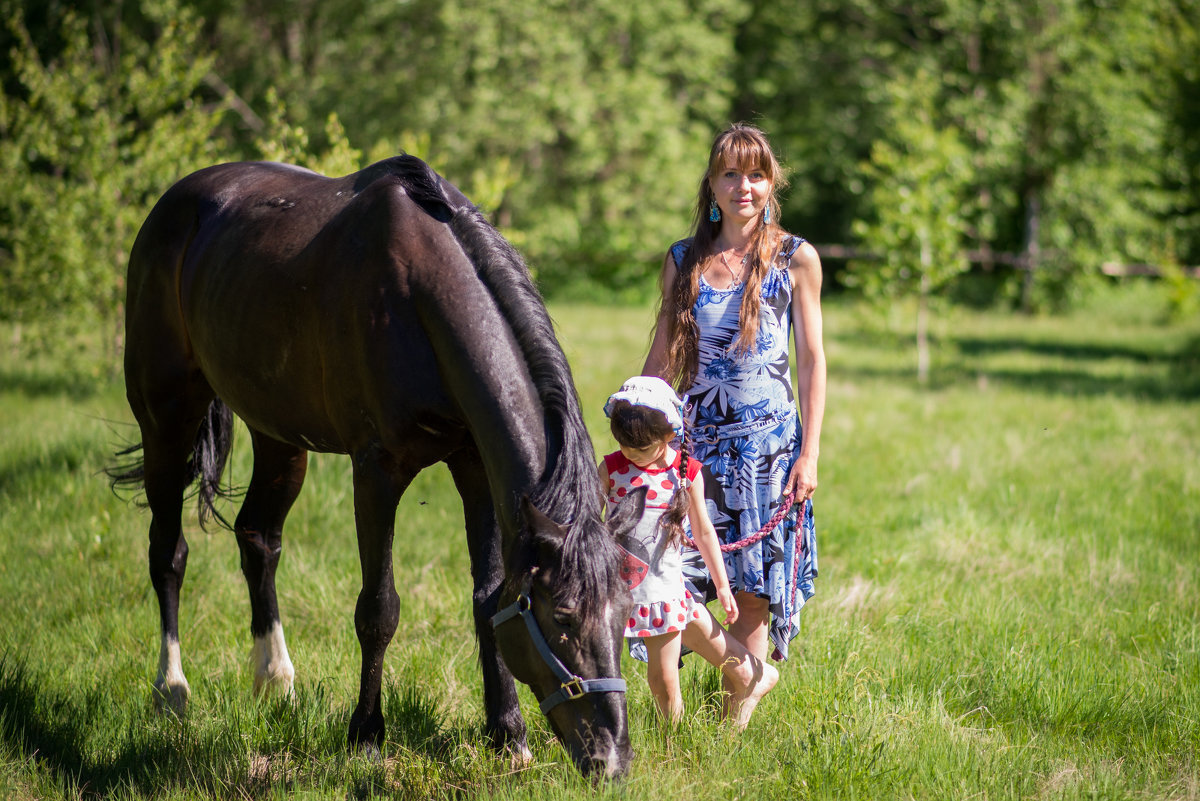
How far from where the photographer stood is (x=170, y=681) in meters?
3.64

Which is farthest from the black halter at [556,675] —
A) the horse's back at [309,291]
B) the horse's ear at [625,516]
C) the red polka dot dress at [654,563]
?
the horse's back at [309,291]

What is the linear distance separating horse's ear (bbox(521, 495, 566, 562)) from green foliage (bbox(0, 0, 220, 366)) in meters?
7.54

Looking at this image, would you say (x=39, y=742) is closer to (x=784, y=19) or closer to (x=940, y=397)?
(x=940, y=397)

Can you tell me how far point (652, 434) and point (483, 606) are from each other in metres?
0.71

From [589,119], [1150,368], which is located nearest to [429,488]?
[1150,368]

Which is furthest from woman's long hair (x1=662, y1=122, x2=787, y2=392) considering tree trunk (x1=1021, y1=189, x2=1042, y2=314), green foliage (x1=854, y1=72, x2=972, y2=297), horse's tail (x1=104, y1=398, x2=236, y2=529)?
tree trunk (x1=1021, y1=189, x2=1042, y2=314)

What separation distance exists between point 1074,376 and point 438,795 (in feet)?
38.4

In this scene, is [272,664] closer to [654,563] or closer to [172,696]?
[172,696]

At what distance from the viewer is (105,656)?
387 cm

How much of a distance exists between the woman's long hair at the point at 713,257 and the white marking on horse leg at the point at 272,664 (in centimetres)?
184

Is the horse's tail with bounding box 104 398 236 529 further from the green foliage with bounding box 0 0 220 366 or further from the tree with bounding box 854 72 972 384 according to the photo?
the tree with bounding box 854 72 972 384

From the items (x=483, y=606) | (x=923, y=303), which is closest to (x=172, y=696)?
(x=483, y=606)

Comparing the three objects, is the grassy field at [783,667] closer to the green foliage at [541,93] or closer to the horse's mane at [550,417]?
the horse's mane at [550,417]

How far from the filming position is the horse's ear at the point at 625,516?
256 cm
